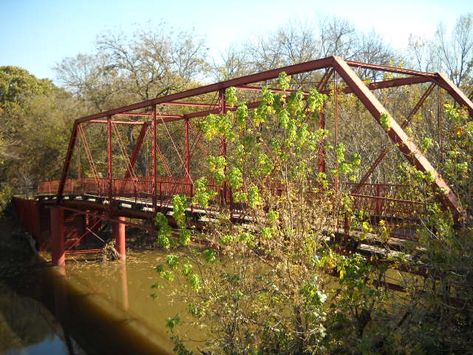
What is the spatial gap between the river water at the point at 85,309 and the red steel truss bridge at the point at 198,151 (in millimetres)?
1469

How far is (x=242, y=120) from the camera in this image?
5.76 meters

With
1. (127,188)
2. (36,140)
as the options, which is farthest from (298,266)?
(36,140)

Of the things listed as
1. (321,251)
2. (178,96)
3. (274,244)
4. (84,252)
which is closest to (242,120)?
(274,244)

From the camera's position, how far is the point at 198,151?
76.5 feet

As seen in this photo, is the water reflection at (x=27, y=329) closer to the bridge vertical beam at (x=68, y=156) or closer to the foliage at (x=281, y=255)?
the bridge vertical beam at (x=68, y=156)

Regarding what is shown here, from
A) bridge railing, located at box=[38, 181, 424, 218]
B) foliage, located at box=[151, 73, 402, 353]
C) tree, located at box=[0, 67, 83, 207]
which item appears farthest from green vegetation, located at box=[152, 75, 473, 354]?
tree, located at box=[0, 67, 83, 207]

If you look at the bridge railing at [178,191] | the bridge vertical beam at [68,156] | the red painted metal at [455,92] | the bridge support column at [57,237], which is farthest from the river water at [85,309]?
the red painted metal at [455,92]

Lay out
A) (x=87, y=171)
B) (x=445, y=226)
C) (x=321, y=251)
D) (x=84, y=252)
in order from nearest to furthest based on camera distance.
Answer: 1. (x=445, y=226)
2. (x=321, y=251)
3. (x=84, y=252)
4. (x=87, y=171)

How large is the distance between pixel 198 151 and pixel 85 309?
1067 cm

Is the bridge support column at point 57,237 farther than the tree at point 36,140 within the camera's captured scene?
No

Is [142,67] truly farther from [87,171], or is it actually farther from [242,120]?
[242,120]

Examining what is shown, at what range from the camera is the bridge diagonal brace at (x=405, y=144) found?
5172 millimetres

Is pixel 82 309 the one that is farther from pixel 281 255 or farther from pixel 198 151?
pixel 281 255

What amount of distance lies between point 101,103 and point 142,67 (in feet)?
11.5
